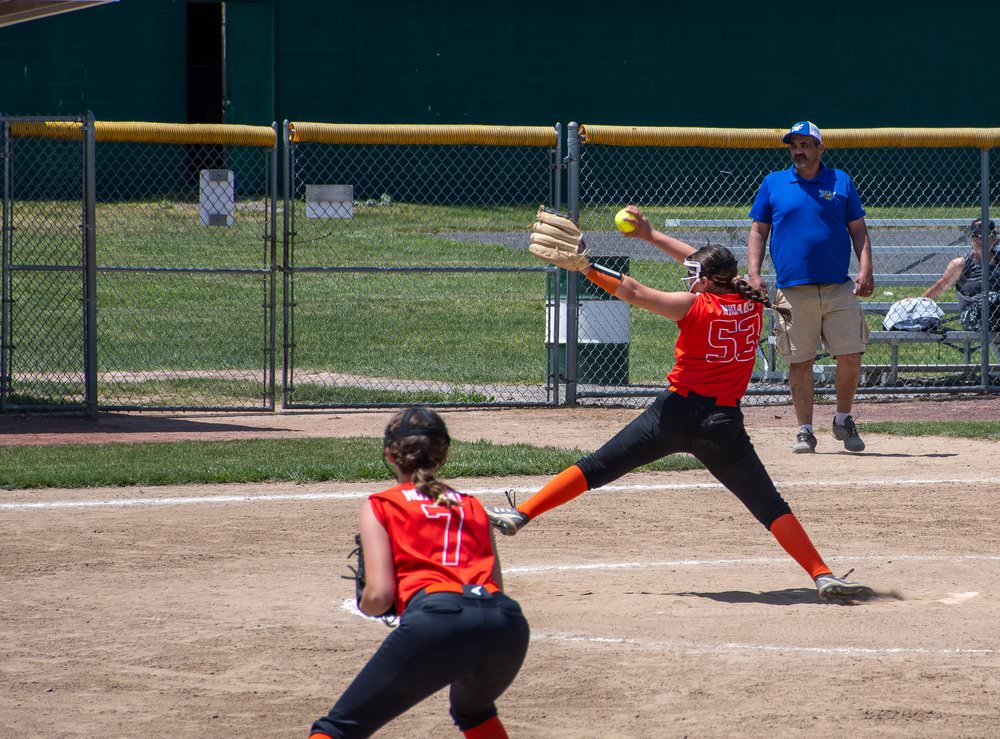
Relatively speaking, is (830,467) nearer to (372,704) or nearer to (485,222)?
(372,704)

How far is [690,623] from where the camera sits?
224 inches

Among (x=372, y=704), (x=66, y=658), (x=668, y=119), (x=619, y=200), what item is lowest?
(x=66, y=658)

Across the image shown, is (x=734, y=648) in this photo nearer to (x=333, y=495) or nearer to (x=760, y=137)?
(x=333, y=495)

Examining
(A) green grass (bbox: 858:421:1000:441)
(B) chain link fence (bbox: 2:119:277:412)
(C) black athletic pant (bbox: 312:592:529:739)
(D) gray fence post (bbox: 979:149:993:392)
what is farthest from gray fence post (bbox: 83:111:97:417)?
(C) black athletic pant (bbox: 312:592:529:739)

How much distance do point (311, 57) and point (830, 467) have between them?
16.8m

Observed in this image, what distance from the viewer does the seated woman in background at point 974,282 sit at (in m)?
12.8

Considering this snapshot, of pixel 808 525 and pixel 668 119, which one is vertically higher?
pixel 668 119

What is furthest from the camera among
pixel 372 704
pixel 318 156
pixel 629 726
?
pixel 318 156

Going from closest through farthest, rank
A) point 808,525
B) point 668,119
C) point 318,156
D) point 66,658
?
point 66,658
point 808,525
point 318,156
point 668,119

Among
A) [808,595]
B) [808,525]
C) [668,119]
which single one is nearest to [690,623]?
[808,595]

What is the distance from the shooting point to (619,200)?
23641 mm

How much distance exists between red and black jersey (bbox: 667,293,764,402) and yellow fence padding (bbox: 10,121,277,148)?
237 inches

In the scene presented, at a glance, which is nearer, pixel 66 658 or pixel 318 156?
pixel 66 658

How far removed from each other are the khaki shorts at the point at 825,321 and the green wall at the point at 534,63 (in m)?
15.7
